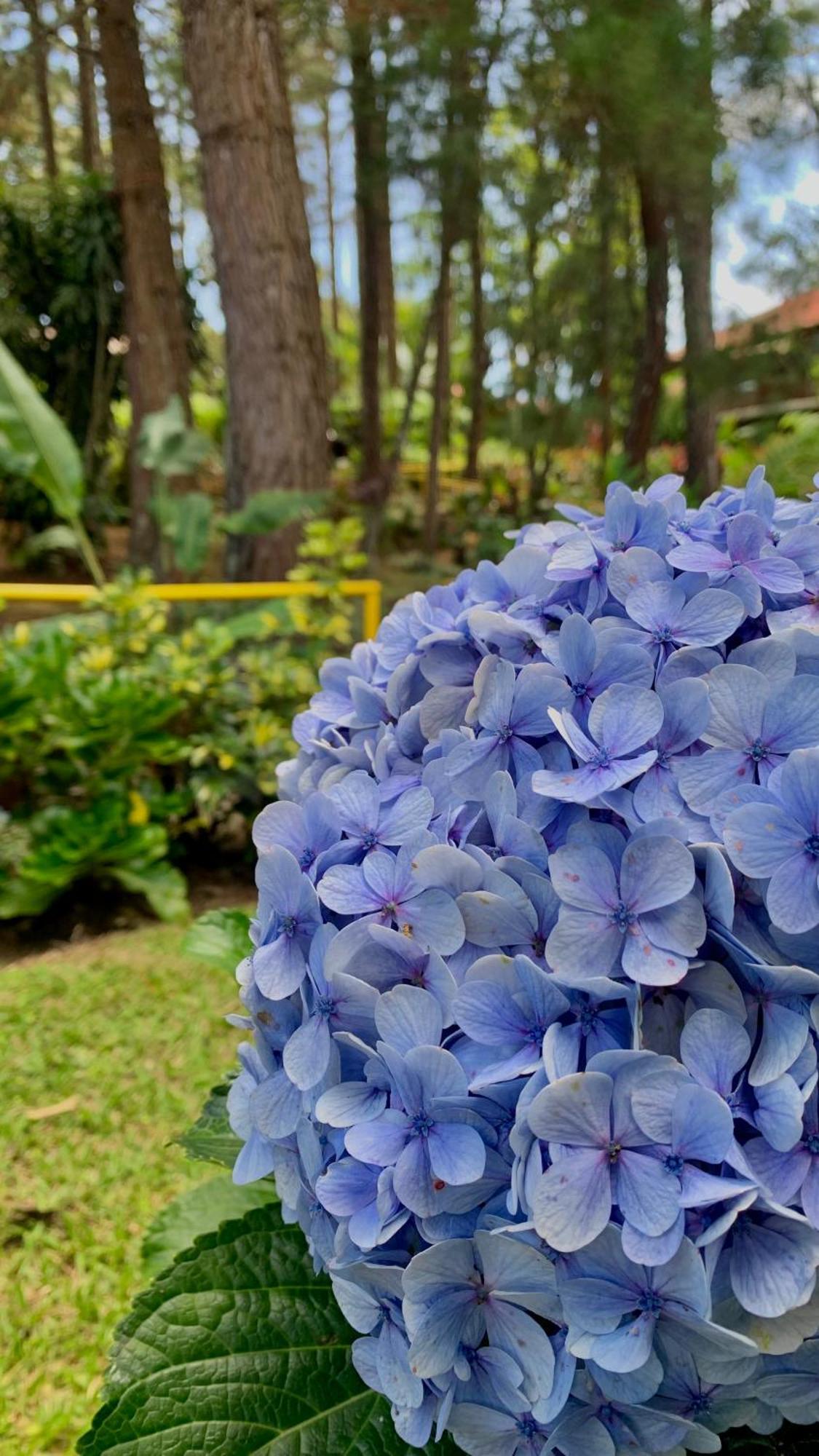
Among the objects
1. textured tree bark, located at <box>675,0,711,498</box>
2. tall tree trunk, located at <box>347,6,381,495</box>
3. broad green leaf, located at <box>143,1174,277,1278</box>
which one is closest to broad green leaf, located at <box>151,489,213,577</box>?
textured tree bark, located at <box>675,0,711,498</box>

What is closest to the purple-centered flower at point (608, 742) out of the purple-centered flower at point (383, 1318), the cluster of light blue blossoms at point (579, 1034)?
the cluster of light blue blossoms at point (579, 1034)

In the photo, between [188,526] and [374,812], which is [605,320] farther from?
[374,812]

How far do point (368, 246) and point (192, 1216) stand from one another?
32.9 feet

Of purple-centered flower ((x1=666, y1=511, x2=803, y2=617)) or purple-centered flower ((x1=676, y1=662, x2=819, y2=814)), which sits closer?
purple-centered flower ((x1=676, y1=662, x2=819, y2=814))

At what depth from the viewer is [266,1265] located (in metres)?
1.01

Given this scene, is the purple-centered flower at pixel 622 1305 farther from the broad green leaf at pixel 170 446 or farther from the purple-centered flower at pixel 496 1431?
the broad green leaf at pixel 170 446

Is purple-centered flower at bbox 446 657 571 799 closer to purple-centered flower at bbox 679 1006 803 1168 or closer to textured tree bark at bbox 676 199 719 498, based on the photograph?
purple-centered flower at bbox 679 1006 803 1168

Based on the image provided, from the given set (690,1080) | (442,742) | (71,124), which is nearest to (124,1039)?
(442,742)

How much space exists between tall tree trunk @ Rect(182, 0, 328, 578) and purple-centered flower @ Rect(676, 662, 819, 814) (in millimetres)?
4880

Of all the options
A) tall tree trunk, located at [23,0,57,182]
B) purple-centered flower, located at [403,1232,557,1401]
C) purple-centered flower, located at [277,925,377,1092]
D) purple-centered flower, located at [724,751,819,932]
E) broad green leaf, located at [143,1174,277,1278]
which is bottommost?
broad green leaf, located at [143,1174,277,1278]

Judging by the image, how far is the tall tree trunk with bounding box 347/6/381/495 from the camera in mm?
8102

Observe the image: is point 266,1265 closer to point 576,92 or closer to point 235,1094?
point 235,1094

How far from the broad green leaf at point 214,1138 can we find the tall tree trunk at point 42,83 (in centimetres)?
908

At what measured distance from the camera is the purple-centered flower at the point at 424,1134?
691 mm
